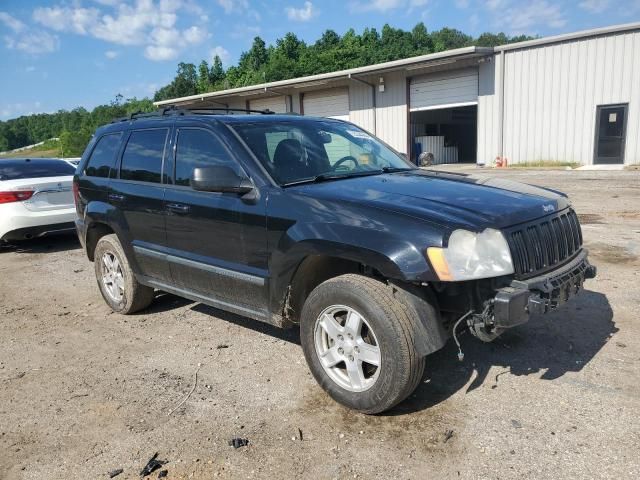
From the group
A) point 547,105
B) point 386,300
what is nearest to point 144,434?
point 386,300

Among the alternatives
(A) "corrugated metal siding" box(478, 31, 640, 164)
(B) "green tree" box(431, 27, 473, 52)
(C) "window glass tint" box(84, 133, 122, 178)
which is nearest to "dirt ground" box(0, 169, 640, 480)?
(C) "window glass tint" box(84, 133, 122, 178)

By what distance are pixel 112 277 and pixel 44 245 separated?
16.7 ft

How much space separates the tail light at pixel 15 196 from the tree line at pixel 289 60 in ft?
167

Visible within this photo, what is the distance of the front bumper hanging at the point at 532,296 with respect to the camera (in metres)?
2.92

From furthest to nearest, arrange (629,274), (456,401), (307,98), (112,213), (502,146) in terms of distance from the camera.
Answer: (307,98)
(502,146)
(629,274)
(112,213)
(456,401)

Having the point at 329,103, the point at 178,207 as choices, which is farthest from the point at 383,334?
the point at 329,103

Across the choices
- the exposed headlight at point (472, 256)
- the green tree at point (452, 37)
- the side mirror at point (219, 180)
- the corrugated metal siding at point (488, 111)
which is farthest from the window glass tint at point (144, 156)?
the green tree at point (452, 37)

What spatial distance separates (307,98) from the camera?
30062mm

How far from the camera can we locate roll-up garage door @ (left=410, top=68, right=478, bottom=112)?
2266 centimetres

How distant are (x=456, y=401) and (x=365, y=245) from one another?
1.24 metres

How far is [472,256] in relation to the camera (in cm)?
296

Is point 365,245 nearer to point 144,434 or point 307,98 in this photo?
point 144,434

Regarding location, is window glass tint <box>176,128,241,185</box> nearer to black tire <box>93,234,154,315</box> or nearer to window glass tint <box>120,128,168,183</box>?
window glass tint <box>120,128,168,183</box>

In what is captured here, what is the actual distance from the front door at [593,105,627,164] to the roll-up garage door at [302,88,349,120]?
12.3m
